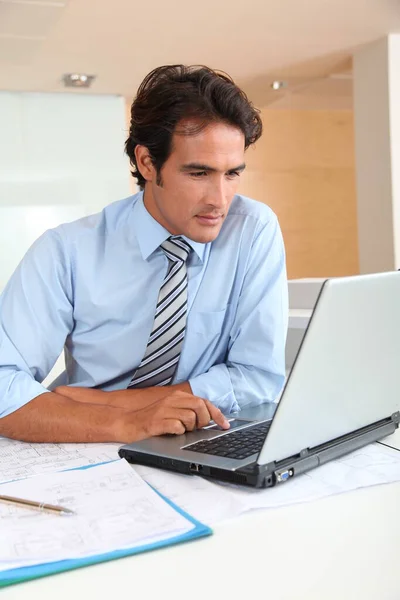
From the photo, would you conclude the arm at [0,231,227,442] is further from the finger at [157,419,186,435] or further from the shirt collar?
the shirt collar

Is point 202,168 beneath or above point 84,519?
above

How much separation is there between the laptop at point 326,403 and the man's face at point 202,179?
62 cm

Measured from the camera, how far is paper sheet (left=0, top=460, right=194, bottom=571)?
31.2 inches

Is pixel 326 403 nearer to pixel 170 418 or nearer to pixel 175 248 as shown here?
pixel 170 418

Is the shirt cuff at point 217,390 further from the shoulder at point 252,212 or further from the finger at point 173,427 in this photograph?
the shoulder at point 252,212

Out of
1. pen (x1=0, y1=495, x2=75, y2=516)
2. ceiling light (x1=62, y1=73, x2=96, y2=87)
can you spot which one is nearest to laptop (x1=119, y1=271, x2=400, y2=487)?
pen (x1=0, y1=495, x2=75, y2=516)

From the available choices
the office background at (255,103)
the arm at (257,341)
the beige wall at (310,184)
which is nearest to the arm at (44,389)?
the arm at (257,341)

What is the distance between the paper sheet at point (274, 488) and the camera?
917mm

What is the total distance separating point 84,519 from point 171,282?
2.84ft

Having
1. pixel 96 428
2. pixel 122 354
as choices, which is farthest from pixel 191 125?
pixel 96 428

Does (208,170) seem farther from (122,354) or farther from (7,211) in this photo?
(7,211)

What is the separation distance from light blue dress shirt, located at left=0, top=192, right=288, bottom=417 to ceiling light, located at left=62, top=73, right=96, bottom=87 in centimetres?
430

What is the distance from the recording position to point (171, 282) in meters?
1.68

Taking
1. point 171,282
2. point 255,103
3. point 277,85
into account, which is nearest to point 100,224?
point 171,282
